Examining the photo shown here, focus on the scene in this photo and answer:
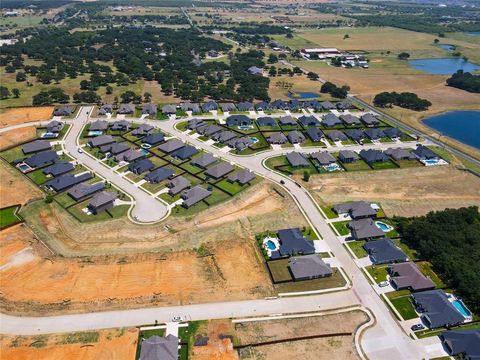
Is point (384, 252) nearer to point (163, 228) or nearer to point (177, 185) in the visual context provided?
point (163, 228)

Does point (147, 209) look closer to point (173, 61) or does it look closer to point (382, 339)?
point (382, 339)

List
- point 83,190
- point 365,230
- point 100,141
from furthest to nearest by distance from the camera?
point 100,141, point 83,190, point 365,230

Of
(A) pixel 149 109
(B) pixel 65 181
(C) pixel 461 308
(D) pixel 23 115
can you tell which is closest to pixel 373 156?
(C) pixel 461 308

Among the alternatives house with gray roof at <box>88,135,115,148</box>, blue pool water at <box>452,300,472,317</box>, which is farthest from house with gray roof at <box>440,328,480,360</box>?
house with gray roof at <box>88,135,115,148</box>

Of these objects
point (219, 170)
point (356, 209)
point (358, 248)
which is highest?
point (356, 209)

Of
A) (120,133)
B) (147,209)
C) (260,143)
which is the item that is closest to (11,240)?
(147,209)

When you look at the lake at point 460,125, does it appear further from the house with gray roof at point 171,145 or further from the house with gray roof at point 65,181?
the house with gray roof at point 65,181
